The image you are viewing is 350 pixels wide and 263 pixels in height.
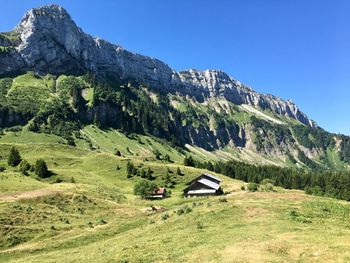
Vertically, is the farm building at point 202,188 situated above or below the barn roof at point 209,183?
below

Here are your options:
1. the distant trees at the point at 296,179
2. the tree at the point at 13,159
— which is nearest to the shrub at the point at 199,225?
the tree at the point at 13,159

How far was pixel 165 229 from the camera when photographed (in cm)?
5112

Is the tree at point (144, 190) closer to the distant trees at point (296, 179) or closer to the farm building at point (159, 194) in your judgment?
the farm building at point (159, 194)

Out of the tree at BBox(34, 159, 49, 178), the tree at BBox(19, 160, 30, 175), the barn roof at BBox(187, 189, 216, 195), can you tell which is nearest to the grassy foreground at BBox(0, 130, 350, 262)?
the barn roof at BBox(187, 189, 216, 195)

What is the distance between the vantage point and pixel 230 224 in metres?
46.4

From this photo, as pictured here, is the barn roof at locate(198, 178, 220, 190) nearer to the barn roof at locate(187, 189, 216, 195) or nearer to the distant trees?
the barn roof at locate(187, 189, 216, 195)

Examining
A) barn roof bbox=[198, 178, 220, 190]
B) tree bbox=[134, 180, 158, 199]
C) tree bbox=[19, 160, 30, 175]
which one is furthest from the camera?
tree bbox=[19, 160, 30, 175]

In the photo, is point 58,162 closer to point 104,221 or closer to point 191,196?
point 191,196

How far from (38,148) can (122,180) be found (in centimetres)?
4841

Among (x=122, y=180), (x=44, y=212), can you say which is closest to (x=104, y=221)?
(x=44, y=212)

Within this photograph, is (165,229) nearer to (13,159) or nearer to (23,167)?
(23,167)

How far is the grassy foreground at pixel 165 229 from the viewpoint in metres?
34.2

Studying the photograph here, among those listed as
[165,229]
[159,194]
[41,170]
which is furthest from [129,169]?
[165,229]

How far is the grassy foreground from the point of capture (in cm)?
3425
